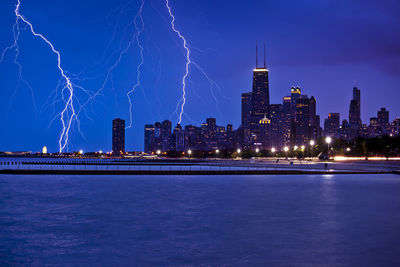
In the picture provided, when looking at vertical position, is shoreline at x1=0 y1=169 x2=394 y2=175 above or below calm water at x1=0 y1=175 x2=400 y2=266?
below

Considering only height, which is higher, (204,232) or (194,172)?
(204,232)

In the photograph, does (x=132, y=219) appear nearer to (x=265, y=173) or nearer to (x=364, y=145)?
(x=265, y=173)

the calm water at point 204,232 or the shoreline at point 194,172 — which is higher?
the calm water at point 204,232

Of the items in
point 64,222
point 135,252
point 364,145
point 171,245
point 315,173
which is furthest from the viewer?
point 364,145

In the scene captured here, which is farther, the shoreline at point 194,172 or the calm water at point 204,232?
the shoreline at point 194,172

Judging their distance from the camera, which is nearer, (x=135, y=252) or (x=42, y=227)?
(x=135, y=252)

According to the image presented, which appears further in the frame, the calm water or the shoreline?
the shoreline

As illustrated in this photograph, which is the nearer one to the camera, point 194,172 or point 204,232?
point 204,232

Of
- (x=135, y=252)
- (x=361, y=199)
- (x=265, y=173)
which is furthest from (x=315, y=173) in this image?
(x=135, y=252)
